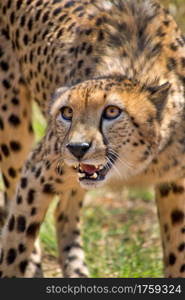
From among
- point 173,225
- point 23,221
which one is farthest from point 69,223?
point 23,221

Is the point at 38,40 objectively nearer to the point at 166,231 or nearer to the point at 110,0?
the point at 110,0

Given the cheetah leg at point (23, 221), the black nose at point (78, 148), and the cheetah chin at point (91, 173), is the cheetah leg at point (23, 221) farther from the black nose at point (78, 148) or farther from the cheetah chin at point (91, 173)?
the black nose at point (78, 148)

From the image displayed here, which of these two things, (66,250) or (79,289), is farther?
(66,250)

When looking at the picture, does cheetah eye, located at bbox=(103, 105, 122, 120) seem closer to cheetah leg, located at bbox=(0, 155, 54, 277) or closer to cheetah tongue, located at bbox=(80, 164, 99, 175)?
cheetah tongue, located at bbox=(80, 164, 99, 175)

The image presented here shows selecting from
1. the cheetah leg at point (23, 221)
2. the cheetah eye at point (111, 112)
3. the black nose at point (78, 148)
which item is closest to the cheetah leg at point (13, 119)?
the cheetah leg at point (23, 221)

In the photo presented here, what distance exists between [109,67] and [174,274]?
1.29 metres

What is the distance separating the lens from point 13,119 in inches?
238

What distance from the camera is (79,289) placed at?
5430 mm

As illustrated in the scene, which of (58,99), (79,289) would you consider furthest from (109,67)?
(79,289)

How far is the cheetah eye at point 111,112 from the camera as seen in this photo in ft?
15.4

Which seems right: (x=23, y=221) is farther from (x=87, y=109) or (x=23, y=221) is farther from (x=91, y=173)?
(x=87, y=109)

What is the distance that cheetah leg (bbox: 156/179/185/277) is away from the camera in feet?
18.3

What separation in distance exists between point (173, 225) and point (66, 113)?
1.19 metres

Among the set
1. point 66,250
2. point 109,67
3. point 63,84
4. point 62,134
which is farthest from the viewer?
point 66,250
